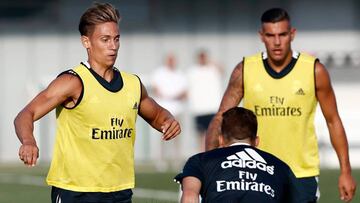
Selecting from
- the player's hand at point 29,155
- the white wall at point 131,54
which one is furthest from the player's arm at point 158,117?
the white wall at point 131,54

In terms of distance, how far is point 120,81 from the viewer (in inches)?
336

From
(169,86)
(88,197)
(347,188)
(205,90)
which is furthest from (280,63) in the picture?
(169,86)

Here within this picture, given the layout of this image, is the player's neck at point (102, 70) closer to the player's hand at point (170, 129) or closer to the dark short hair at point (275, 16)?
the player's hand at point (170, 129)

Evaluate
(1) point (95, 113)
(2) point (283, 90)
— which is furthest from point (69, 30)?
(1) point (95, 113)

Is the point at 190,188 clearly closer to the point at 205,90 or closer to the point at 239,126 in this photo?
the point at 239,126

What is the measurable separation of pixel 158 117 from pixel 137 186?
31.3 ft

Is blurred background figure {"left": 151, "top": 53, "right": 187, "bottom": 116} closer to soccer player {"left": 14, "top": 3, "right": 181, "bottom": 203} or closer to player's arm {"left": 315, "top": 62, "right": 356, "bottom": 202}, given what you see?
player's arm {"left": 315, "top": 62, "right": 356, "bottom": 202}

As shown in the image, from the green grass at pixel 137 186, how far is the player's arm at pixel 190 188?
6696 millimetres

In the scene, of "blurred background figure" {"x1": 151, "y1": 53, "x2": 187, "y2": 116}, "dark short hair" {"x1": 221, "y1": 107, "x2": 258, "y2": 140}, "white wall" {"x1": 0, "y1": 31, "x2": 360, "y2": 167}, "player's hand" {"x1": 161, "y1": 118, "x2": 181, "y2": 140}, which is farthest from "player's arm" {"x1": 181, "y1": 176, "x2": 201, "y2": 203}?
"white wall" {"x1": 0, "y1": 31, "x2": 360, "y2": 167}

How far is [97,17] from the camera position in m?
8.45

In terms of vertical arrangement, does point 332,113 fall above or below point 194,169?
above

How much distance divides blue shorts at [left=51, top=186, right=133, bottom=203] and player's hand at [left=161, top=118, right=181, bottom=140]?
0.54 meters

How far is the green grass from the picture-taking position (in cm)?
1638

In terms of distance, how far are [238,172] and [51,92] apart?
1.66m
